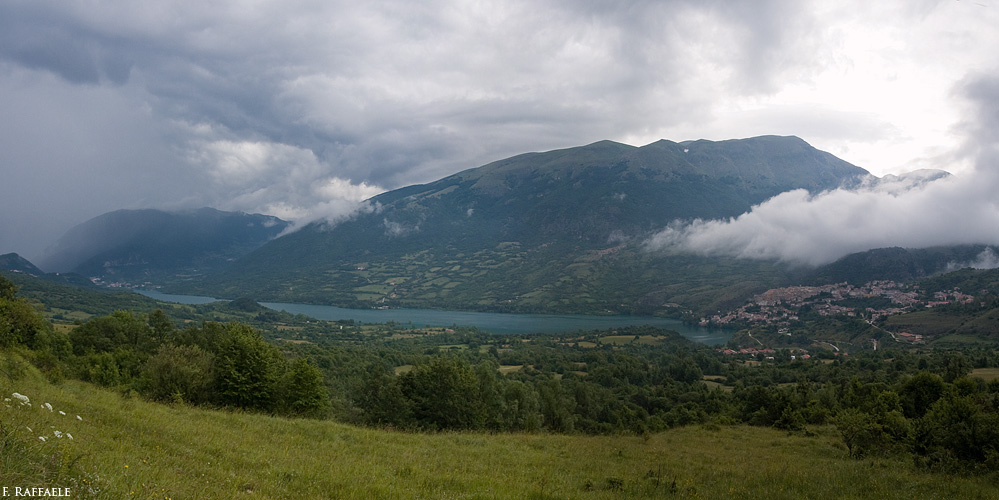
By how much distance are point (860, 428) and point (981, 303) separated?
5889 inches

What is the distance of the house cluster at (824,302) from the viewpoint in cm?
14638

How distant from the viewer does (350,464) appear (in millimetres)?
10961

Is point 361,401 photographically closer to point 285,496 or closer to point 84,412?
point 84,412

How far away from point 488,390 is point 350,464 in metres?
28.5

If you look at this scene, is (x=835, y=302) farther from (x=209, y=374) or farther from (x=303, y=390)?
(x=209, y=374)

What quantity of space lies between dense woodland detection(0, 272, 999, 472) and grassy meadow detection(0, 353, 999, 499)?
2.80 meters

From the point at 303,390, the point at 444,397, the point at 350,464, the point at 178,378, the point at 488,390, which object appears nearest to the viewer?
the point at 350,464

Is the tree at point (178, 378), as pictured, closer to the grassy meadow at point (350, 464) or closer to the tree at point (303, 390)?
the tree at point (303, 390)

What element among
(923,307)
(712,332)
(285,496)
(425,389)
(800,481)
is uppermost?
(285,496)

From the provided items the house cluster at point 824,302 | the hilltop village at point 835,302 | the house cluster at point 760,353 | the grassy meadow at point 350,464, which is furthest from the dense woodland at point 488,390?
the house cluster at point 824,302

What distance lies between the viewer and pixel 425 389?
31078 millimetres

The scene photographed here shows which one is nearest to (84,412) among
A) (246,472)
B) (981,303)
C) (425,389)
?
(246,472)

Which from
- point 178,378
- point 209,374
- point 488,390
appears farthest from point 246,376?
point 488,390

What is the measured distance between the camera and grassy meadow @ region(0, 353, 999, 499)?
21.1 ft
